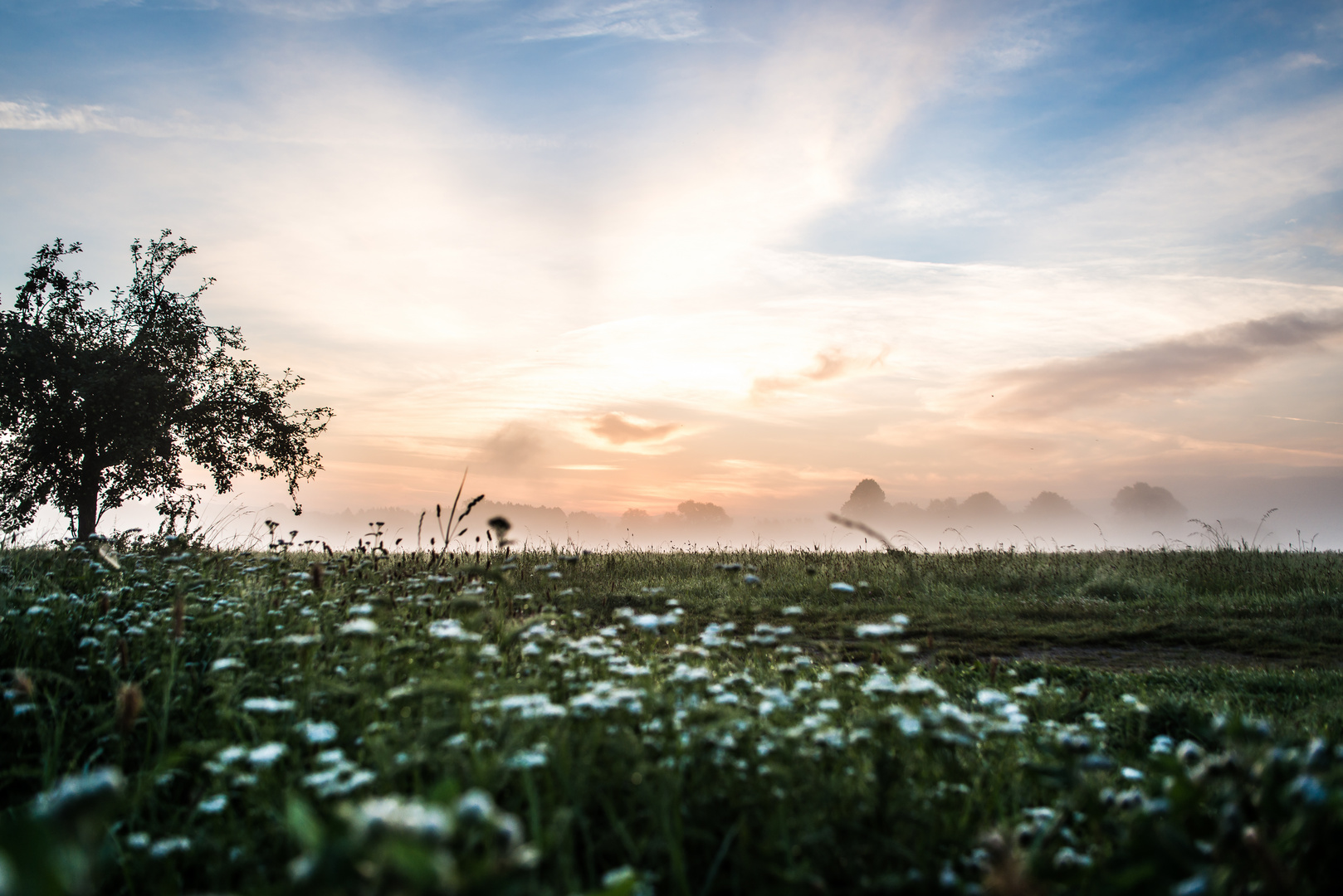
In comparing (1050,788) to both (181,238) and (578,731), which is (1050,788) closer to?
(578,731)

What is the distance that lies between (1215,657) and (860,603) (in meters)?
4.49

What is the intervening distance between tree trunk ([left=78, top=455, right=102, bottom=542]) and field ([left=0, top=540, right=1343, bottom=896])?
17.2 meters

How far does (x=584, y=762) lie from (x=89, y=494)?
2546 cm

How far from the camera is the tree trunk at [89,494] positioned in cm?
2169

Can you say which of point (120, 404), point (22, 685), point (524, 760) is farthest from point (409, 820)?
point (120, 404)

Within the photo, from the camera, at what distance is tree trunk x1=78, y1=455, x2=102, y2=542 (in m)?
21.7

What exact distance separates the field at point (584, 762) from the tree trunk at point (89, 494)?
56.3 ft

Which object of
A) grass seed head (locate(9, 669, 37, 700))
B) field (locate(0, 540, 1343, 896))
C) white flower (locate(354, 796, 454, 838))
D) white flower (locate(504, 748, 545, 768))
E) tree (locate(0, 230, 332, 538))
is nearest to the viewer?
white flower (locate(354, 796, 454, 838))

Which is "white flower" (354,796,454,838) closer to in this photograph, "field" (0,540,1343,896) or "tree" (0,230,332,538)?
"field" (0,540,1343,896)

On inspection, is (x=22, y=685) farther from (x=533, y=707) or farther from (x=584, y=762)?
(x=584, y=762)

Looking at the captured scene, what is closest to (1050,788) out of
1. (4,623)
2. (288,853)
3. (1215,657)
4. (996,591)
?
(288,853)

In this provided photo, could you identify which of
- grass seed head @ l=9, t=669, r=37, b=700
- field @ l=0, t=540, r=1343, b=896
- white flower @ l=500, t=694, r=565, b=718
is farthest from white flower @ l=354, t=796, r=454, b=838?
grass seed head @ l=9, t=669, r=37, b=700

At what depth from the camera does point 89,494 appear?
72.3 feet

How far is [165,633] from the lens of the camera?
5777 mm
